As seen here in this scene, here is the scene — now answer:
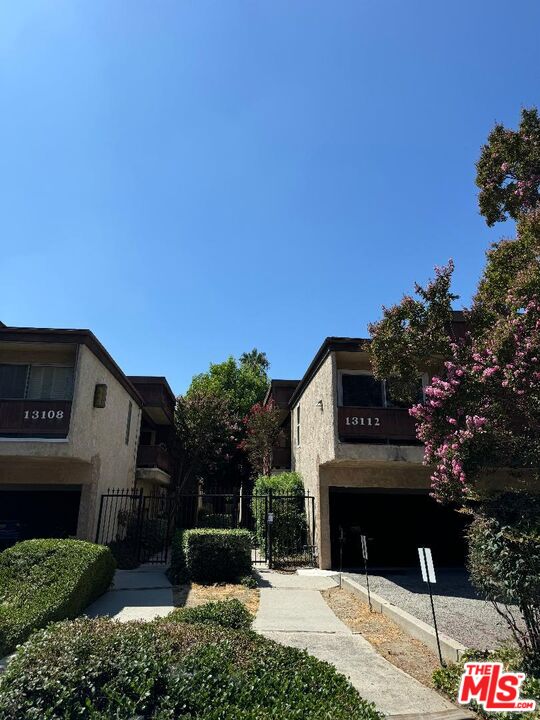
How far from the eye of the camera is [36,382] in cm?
1481

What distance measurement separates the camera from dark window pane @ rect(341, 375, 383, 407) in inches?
604

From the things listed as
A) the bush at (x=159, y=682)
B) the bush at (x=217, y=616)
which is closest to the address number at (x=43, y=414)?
the bush at (x=217, y=616)

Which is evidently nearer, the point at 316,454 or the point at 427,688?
the point at 427,688

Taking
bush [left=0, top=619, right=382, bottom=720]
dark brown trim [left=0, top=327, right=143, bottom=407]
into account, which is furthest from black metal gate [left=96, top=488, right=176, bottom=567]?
bush [left=0, top=619, right=382, bottom=720]

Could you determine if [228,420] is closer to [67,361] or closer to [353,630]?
[67,361]

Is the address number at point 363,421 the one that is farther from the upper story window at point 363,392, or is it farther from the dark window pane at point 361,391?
the dark window pane at point 361,391

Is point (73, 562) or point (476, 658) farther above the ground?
point (73, 562)

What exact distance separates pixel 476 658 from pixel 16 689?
18.1 ft

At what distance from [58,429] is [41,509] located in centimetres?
608

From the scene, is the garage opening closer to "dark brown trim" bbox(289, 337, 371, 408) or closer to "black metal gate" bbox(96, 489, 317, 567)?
"black metal gate" bbox(96, 489, 317, 567)

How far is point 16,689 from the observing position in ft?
12.4

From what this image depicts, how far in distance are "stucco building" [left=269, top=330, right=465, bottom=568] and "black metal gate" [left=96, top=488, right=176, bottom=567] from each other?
18.0ft

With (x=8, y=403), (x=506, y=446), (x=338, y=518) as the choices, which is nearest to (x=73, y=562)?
(x=8, y=403)

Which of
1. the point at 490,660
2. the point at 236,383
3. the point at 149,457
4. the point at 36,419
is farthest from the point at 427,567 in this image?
the point at 236,383
